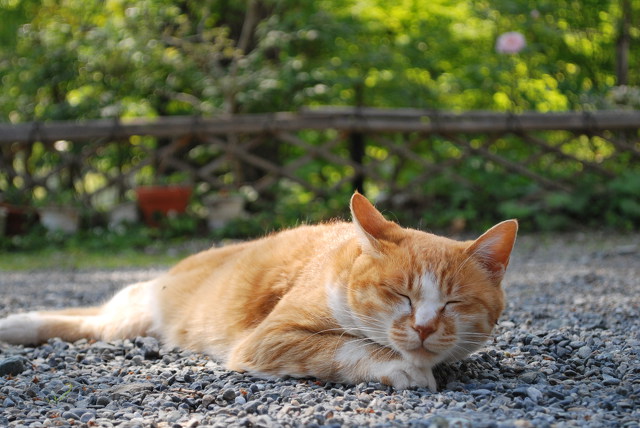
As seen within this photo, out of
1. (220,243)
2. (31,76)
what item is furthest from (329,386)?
(31,76)

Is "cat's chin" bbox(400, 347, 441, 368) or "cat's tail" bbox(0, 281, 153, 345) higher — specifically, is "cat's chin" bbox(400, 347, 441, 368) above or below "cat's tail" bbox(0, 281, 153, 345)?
above

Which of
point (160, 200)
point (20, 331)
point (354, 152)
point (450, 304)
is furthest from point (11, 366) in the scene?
point (354, 152)

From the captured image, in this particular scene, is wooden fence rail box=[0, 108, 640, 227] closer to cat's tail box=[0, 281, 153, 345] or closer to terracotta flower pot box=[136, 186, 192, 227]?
terracotta flower pot box=[136, 186, 192, 227]

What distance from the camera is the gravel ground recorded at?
2.21 metres

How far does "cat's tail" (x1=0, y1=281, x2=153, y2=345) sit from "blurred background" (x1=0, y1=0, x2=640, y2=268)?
15.5 ft

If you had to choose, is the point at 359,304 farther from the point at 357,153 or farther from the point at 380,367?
the point at 357,153

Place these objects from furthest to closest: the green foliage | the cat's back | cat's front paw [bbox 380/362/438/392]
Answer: the green foliage
the cat's back
cat's front paw [bbox 380/362/438/392]

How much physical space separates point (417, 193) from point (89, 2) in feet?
20.1

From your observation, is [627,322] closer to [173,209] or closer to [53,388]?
[53,388]

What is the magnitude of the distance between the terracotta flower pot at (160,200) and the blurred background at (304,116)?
3 cm

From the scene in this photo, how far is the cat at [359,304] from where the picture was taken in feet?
8.02

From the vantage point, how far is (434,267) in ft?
8.10

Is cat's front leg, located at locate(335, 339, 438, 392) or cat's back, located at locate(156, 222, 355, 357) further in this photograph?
cat's back, located at locate(156, 222, 355, 357)

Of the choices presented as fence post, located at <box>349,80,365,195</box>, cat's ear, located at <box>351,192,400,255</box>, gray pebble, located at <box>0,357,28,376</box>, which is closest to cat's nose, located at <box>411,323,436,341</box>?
cat's ear, located at <box>351,192,400,255</box>
